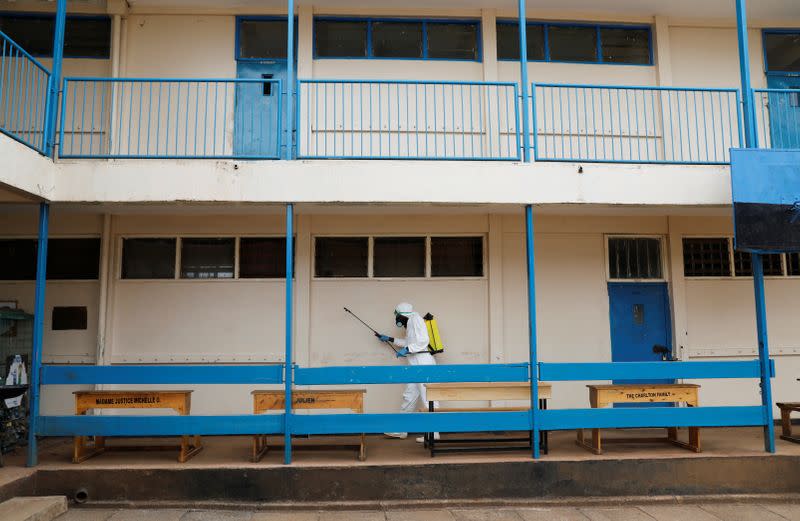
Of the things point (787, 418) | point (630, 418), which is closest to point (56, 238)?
point (630, 418)

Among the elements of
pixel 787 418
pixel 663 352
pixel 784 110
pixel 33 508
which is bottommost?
pixel 33 508

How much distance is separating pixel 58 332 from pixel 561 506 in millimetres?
7362

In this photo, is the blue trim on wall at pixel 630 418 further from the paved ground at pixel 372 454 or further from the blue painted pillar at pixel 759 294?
the paved ground at pixel 372 454

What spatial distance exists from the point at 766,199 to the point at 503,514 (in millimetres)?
4822

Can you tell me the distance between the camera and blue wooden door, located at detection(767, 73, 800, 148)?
9.68 meters

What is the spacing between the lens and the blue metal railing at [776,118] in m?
A: 9.63

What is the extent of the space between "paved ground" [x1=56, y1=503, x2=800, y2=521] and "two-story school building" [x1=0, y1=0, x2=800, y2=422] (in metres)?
2.53

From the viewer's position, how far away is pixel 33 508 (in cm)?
604

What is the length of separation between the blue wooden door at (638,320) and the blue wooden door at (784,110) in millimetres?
3114

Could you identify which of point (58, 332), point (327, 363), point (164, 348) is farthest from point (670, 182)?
point (58, 332)

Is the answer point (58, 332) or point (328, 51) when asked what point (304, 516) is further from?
point (328, 51)

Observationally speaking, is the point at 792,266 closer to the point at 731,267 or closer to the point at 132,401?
the point at 731,267

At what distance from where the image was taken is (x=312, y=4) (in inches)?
371

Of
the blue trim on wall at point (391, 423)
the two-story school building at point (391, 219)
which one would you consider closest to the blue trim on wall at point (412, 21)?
the two-story school building at point (391, 219)
